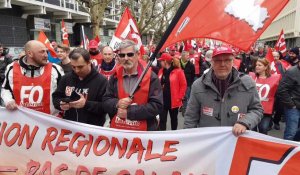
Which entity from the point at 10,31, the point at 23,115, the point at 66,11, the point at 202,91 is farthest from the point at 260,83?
the point at 66,11

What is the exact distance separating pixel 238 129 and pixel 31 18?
3165 centimetres

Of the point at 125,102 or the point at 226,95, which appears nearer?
the point at 226,95

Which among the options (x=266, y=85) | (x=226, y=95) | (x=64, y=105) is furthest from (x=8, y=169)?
(x=266, y=85)

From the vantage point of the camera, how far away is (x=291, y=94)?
5555mm

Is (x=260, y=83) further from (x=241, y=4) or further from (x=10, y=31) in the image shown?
(x=10, y=31)

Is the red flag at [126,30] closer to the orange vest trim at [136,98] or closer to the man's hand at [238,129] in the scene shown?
the orange vest trim at [136,98]

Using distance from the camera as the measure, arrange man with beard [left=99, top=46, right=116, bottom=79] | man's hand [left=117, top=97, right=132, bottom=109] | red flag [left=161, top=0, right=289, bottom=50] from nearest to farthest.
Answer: red flag [left=161, top=0, right=289, bottom=50]
man's hand [left=117, top=97, right=132, bottom=109]
man with beard [left=99, top=46, right=116, bottom=79]

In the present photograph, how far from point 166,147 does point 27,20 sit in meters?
30.9

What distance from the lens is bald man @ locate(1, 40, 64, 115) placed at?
408 cm

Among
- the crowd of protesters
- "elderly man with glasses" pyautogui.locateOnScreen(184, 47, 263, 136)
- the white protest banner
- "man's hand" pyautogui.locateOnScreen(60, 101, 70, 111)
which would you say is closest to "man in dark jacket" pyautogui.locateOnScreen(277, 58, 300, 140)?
the crowd of protesters

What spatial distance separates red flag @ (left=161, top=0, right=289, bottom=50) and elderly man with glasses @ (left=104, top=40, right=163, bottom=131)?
601 mm

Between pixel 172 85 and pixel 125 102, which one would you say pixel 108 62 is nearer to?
pixel 172 85

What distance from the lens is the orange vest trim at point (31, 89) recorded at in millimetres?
4070

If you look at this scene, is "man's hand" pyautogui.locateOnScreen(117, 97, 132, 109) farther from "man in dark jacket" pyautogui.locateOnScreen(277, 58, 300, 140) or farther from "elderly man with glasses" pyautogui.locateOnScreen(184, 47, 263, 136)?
"man in dark jacket" pyautogui.locateOnScreen(277, 58, 300, 140)
